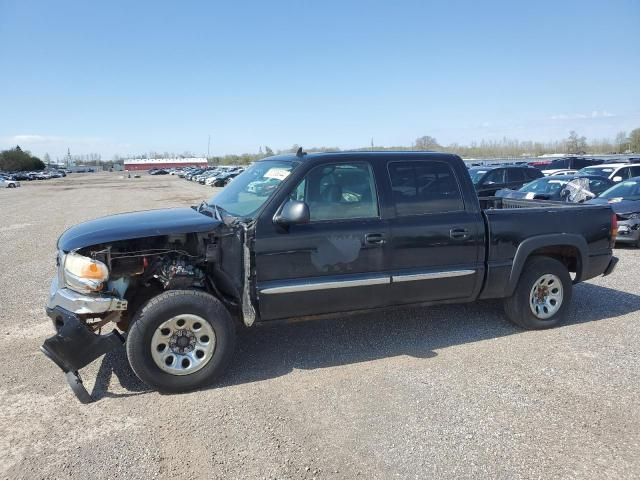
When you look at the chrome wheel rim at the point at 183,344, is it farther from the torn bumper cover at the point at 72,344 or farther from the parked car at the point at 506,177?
the parked car at the point at 506,177

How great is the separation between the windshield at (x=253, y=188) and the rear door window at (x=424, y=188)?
101cm

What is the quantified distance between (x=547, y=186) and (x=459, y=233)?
371 inches

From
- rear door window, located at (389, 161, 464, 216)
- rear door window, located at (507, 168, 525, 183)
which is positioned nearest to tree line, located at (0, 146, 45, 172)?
rear door window, located at (507, 168, 525, 183)

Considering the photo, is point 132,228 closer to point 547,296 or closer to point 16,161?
point 547,296

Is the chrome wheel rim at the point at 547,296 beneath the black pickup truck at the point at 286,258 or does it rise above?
beneath

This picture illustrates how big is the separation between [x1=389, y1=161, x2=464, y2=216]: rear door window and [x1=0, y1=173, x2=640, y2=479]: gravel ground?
4.52 ft

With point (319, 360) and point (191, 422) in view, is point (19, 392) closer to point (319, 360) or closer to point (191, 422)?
point (191, 422)

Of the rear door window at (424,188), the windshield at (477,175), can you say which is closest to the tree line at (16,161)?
the windshield at (477,175)

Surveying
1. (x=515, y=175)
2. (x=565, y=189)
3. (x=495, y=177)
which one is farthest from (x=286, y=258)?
(x=515, y=175)

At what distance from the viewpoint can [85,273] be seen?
355 cm

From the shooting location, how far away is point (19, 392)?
379 cm

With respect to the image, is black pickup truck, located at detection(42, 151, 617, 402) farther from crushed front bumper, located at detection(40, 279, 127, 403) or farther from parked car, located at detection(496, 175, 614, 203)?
parked car, located at detection(496, 175, 614, 203)

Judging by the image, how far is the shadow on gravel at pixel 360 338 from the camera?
13.6 feet

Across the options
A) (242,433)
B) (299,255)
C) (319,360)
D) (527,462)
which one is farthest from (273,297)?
(527,462)
